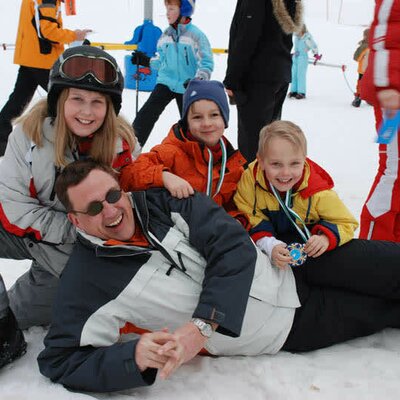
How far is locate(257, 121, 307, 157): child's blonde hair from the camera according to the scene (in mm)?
2438

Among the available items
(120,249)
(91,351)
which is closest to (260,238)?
(120,249)

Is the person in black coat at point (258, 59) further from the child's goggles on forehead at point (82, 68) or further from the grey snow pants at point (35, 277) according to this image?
the grey snow pants at point (35, 277)

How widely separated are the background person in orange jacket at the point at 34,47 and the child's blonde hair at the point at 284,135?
11.5ft

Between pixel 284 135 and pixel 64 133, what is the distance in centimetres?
104

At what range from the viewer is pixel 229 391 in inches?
79.5

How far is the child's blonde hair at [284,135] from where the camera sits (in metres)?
2.44

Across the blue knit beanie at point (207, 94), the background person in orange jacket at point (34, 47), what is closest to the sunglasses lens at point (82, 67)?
the blue knit beanie at point (207, 94)

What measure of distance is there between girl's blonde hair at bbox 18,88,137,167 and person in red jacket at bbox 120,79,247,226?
0.69 ft

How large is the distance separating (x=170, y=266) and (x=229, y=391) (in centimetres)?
56

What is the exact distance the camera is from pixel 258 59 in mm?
3830

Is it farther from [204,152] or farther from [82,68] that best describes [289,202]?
[82,68]

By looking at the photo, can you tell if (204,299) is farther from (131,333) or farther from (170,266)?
(131,333)

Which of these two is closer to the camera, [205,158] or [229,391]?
[229,391]

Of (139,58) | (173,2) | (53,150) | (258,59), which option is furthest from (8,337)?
(139,58)
